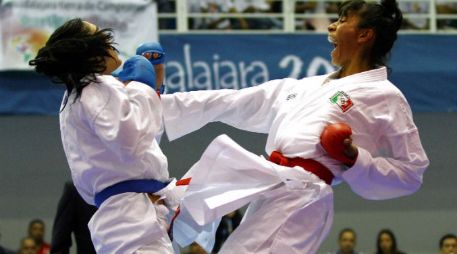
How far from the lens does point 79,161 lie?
3.68m

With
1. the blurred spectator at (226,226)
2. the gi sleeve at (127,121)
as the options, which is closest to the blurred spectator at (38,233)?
the blurred spectator at (226,226)

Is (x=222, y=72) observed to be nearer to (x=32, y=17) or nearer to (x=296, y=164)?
(x=32, y=17)

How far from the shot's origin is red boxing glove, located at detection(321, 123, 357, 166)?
141 inches

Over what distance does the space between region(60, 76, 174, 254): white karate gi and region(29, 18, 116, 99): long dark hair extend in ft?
0.16

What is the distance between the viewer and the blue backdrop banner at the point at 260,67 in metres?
9.35

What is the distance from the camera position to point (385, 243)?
877 cm

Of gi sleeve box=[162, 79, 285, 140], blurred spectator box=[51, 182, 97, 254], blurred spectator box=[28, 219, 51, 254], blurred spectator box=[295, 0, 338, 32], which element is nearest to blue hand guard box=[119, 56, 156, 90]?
gi sleeve box=[162, 79, 285, 140]

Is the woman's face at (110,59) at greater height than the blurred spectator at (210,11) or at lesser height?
greater

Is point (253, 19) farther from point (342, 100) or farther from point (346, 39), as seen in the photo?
point (342, 100)

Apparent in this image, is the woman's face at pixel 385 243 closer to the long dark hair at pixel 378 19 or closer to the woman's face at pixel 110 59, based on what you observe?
the long dark hair at pixel 378 19

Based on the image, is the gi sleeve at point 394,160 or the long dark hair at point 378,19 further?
the long dark hair at point 378,19

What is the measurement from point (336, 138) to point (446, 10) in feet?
24.5

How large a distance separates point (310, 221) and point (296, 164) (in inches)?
9.0

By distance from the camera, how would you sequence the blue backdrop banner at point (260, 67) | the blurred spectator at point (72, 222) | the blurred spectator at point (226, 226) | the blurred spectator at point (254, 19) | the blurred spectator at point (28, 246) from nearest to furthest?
the blurred spectator at point (72, 222)
the blurred spectator at point (28, 246)
the blurred spectator at point (226, 226)
the blue backdrop banner at point (260, 67)
the blurred spectator at point (254, 19)
